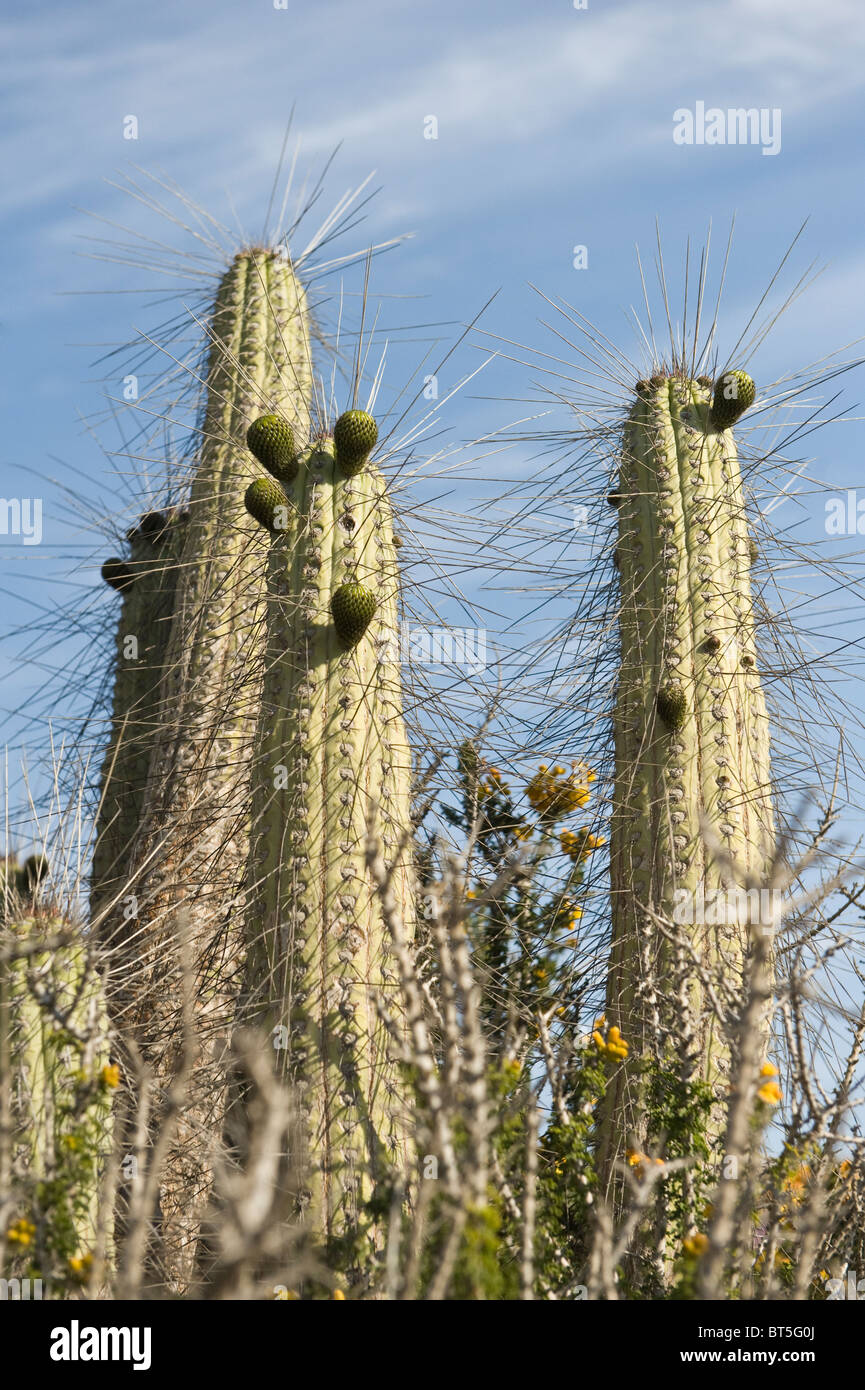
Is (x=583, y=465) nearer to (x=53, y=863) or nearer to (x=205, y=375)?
(x=205, y=375)

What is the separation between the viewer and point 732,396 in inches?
193

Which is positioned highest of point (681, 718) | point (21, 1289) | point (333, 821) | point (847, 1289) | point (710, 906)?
point (681, 718)

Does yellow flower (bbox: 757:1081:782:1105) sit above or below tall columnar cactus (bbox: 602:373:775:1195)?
below

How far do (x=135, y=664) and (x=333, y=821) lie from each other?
119 inches

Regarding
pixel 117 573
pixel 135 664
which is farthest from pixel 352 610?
pixel 117 573

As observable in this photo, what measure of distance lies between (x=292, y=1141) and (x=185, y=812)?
1.74 metres

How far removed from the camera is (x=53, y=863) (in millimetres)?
4176

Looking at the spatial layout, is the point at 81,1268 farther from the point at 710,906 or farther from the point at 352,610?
the point at 710,906

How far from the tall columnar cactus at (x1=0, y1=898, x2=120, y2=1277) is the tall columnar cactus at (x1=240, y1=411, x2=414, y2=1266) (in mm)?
565

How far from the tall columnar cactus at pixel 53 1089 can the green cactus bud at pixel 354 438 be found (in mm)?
1818

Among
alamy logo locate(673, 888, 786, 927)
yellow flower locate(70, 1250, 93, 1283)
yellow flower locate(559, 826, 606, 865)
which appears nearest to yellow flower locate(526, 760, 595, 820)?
yellow flower locate(559, 826, 606, 865)

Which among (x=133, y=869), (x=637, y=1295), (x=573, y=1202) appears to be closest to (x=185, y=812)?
(x=133, y=869)

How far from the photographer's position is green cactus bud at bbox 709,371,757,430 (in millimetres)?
4906
